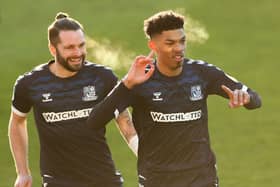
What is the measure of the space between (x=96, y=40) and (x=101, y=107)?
68.4 feet

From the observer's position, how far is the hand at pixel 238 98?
9.23 metres

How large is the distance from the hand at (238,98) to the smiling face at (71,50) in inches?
61.5

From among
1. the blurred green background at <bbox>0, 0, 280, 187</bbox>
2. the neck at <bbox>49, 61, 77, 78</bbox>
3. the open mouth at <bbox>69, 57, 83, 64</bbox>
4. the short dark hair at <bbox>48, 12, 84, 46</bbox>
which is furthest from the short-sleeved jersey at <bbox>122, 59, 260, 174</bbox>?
the blurred green background at <bbox>0, 0, 280, 187</bbox>

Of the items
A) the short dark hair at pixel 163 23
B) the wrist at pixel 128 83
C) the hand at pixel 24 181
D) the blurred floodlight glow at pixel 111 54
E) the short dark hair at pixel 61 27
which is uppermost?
the blurred floodlight glow at pixel 111 54

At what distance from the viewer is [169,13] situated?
9.84 m

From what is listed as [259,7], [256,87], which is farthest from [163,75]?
[259,7]

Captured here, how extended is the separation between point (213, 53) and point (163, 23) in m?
18.8

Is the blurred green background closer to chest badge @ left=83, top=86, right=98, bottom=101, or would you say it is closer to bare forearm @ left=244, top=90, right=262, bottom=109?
chest badge @ left=83, top=86, right=98, bottom=101

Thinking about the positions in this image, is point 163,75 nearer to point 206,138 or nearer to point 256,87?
point 206,138

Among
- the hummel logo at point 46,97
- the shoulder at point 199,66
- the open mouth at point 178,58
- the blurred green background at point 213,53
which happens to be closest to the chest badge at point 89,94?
the hummel logo at point 46,97

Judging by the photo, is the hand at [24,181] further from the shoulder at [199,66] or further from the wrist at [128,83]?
the shoulder at [199,66]

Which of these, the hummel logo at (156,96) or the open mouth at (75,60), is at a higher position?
the open mouth at (75,60)

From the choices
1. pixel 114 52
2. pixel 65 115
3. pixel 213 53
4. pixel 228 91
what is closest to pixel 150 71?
pixel 228 91

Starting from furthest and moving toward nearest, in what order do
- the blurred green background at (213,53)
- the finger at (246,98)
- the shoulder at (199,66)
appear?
1. the blurred green background at (213,53)
2. the shoulder at (199,66)
3. the finger at (246,98)
